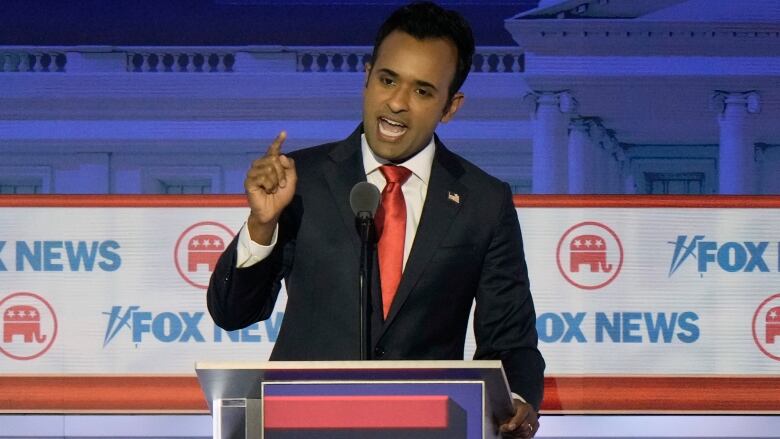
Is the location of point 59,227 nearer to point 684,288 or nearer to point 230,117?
point 230,117

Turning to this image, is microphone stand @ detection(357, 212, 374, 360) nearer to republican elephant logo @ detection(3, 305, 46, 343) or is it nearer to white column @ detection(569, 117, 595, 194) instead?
white column @ detection(569, 117, 595, 194)

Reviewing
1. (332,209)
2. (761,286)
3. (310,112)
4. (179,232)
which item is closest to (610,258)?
(761,286)

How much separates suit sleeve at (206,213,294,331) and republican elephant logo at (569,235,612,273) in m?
2.11

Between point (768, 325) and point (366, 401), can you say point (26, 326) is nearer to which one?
point (768, 325)

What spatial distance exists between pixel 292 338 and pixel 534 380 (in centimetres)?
48

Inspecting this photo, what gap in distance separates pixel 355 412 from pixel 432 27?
923 millimetres

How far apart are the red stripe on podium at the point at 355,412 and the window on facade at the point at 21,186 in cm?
282

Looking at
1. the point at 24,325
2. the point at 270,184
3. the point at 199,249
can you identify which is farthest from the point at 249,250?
the point at 24,325

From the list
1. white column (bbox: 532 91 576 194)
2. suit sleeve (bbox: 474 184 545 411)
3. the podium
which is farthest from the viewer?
white column (bbox: 532 91 576 194)

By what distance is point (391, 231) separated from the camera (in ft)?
8.02

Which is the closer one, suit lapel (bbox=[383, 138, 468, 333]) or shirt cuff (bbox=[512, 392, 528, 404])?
shirt cuff (bbox=[512, 392, 528, 404])

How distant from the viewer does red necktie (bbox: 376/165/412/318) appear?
2.41 m

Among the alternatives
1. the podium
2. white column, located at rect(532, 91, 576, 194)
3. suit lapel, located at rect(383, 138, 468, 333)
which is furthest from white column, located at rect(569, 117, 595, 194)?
the podium

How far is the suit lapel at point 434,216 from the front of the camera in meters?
2.38
